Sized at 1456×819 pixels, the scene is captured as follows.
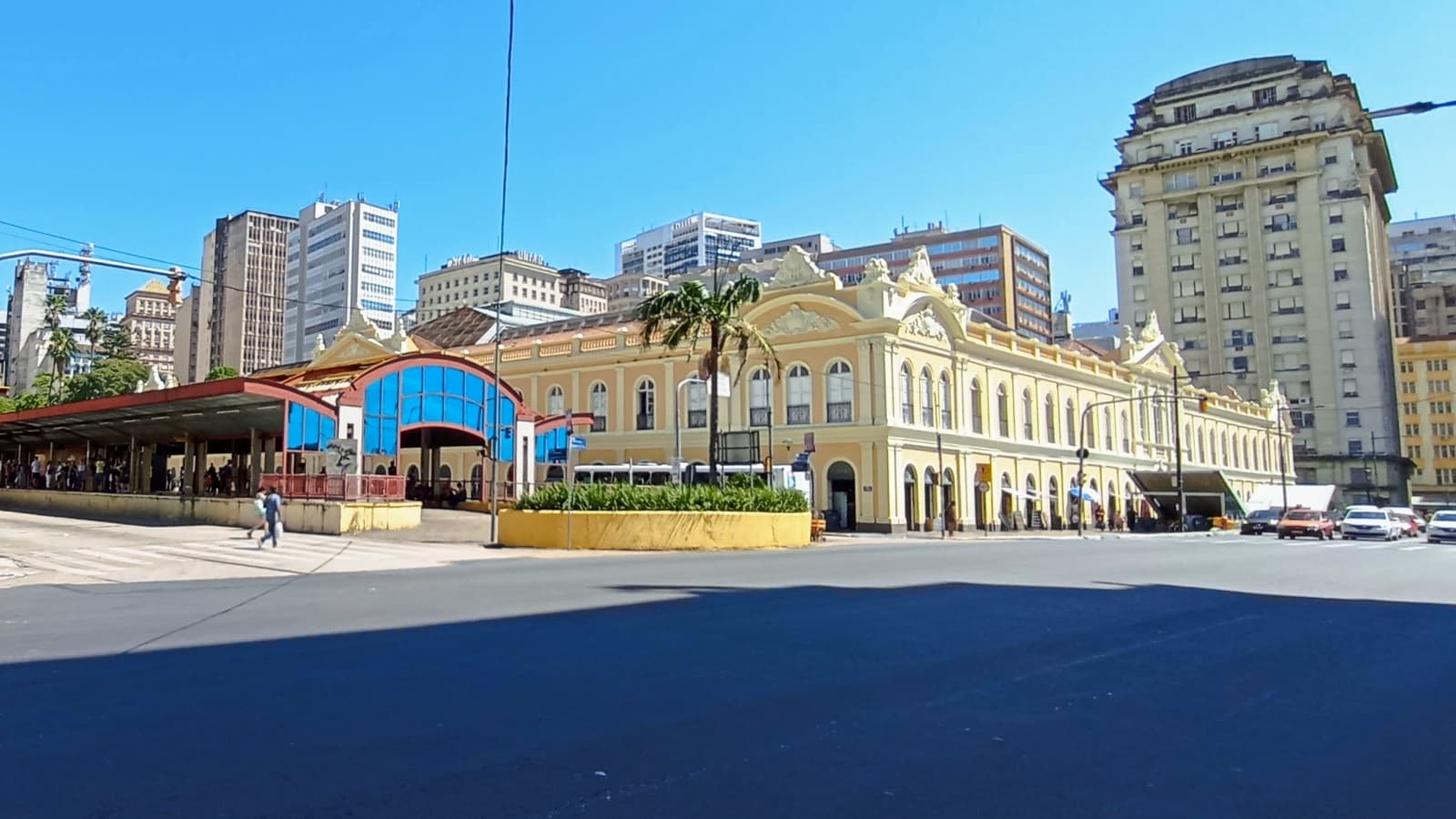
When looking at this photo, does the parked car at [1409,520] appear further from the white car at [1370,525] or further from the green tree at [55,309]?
the green tree at [55,309]

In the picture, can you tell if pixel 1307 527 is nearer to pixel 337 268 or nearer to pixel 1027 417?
pixel 1027 417

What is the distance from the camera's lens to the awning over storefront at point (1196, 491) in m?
57.9

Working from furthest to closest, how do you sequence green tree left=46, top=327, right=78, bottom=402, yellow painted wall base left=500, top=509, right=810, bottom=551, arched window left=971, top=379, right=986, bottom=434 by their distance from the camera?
green tree left=46, top=327, right=78, bottom=402
arched window left=971, top=379, right=986, bottom=434
yellow painted wall base left=500, top=509, right=810, bottom=551

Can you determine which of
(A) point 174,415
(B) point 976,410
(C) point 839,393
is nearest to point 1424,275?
(B) point 976,410

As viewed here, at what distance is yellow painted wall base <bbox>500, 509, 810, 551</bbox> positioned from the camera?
2623 centimetres

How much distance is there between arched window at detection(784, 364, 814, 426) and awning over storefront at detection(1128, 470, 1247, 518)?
85.9ft

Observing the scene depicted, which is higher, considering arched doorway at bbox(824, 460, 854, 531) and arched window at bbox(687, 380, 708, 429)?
arched window at bbox(687, 380, 708, 429)

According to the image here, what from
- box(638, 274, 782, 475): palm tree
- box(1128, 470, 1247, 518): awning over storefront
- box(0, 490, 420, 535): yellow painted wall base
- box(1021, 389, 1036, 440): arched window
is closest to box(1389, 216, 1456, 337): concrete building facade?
box(1128, 470, 1247, 518): awning over storefront

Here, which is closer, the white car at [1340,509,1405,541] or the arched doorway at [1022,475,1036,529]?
the white car at [1340,509,1405,541]

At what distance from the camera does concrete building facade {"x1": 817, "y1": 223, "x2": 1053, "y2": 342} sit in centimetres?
12975

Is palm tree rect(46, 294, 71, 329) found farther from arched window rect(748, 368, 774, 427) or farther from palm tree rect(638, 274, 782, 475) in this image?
palm tree rect(638, 274, 782, 475)

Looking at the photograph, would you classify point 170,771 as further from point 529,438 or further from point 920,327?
point 920,327

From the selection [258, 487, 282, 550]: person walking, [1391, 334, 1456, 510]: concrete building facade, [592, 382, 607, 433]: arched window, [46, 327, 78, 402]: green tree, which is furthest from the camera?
[1391, 334, 1456, 510]: concrete building facade

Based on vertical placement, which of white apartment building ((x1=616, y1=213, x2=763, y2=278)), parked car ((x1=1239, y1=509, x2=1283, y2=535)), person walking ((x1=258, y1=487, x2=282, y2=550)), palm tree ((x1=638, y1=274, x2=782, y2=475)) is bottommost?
parked car ((x1=1239, y1=509, x2=1283, y2=535))
